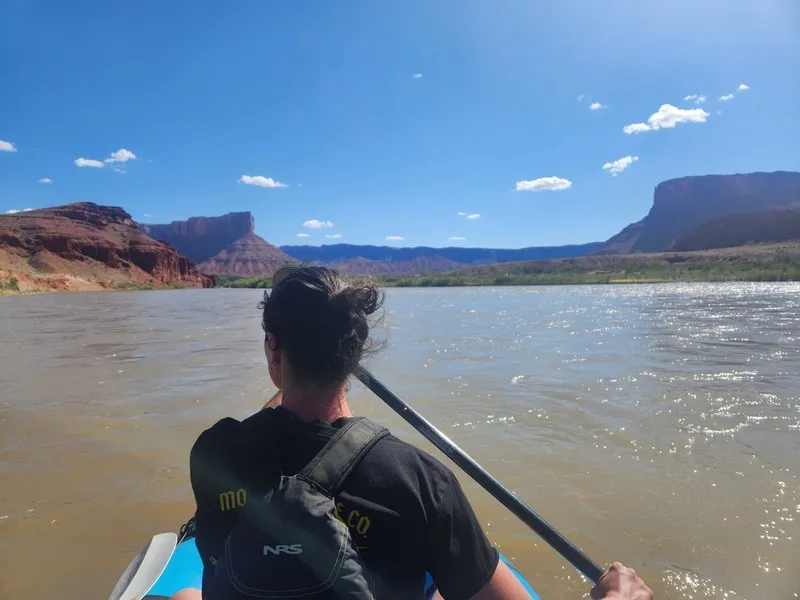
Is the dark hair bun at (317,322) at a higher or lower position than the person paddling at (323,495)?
higher

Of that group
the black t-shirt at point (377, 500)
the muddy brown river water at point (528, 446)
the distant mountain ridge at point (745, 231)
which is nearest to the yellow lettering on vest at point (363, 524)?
the black t-shirt at point (377, 500)

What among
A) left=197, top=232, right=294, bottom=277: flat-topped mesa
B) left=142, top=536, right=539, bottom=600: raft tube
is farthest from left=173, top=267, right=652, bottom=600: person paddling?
left=197, top=232, right=294, bottom=277: flat-topped mesa

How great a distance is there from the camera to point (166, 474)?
3896 millimetres

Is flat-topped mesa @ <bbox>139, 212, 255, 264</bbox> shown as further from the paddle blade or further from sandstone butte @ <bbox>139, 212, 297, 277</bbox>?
the paddle blade

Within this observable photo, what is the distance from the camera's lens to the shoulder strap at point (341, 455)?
1060 mm

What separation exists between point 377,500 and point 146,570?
163 cm

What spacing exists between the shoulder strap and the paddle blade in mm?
1396

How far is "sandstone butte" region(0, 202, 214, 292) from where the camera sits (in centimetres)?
5066

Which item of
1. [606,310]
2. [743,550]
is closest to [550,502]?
[743,550]

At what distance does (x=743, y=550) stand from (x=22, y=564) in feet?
12.8

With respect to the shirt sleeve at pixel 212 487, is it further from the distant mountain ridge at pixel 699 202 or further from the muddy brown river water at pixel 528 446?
the distant mountain ridge at pixel 699 202

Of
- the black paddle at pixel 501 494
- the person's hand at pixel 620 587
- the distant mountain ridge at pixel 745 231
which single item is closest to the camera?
the person's hand at pixel 620 587

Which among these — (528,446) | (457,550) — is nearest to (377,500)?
(457,550)

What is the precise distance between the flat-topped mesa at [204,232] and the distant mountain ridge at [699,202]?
11869cm
